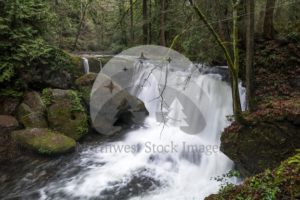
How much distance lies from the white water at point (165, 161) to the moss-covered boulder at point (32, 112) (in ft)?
6.44

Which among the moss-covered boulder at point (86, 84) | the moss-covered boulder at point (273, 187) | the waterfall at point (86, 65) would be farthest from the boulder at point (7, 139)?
the moss-covered boulder at point (273, 187)

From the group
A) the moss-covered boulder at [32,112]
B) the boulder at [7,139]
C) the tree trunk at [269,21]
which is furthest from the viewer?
the tree trunk at [269,21]

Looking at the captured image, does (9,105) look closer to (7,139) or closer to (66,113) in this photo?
(7,139)

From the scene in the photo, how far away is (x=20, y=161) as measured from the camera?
8.17 metres

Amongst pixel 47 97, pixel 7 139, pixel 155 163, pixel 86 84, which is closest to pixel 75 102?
pixel 47 97

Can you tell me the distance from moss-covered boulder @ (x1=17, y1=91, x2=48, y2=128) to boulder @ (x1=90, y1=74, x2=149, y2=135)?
5.90 ft

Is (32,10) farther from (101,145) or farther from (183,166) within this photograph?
(183,166)

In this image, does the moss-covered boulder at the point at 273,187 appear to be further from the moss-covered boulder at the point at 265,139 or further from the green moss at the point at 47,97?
the green moss at the point at 47,97

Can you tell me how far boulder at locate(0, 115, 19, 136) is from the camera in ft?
28.9

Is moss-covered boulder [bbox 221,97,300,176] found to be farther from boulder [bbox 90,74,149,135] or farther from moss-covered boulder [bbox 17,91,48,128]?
moss-covered boulder [bbox 17,91,48,128]

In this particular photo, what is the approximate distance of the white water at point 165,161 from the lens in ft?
22.6

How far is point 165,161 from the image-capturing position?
329 inches

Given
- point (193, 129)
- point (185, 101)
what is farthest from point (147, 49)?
point (193, 129)

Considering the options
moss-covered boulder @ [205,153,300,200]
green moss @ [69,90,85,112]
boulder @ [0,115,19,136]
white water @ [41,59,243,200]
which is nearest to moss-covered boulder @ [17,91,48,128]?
boulder @ [0,115,19,136]
